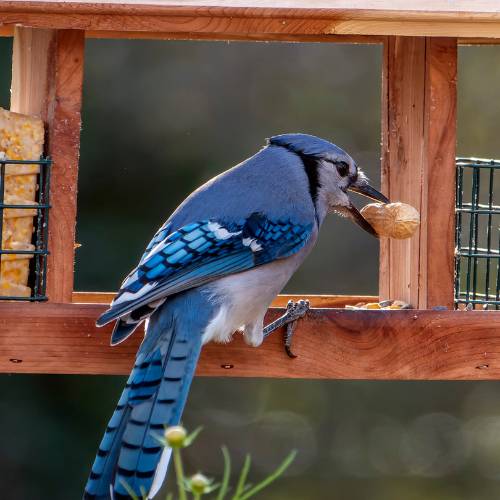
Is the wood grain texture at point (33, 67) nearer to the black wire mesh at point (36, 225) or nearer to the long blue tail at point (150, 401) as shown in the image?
the black wire mesh at point (36, 225)

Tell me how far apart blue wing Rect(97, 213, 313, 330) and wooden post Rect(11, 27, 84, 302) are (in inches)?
10.7

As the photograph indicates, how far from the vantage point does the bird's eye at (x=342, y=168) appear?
4.13 metres

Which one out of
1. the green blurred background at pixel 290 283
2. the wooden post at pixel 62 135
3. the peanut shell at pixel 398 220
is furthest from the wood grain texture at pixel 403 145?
the green blurred background at pixel 290 283

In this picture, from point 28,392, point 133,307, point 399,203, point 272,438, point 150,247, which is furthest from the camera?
point 272,438

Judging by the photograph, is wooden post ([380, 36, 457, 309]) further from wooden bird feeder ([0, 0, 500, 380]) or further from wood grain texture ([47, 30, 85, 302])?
wood grain texture ([47, 30, 85, 302])

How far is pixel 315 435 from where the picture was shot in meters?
8.34

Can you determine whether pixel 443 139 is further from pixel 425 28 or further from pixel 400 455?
pixel 400 455

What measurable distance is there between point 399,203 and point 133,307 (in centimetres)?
97

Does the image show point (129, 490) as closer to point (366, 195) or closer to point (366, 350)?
point (366, 350)

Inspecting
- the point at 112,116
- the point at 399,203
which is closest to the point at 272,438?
the point at 112,116

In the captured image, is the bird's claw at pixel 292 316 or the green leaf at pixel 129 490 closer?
the green leaf at pixel 129 490

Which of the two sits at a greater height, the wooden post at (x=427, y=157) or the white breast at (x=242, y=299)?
the wooden post at (x=427, y=157)

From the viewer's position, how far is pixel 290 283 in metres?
7.91

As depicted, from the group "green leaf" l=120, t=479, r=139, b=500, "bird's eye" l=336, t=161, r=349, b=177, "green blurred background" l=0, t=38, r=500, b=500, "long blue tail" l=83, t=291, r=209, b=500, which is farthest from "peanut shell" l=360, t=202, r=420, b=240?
"green blurred background" l=0, t=38, r=500, b=500
